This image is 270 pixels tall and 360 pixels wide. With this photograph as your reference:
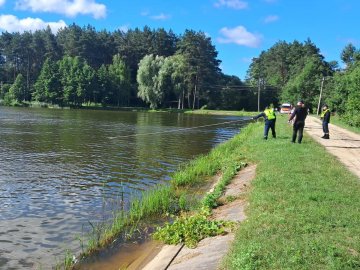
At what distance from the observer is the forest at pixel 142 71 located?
9400cm

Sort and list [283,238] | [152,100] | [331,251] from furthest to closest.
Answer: [152,100], [283,238], [331,251]

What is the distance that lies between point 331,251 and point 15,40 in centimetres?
12795

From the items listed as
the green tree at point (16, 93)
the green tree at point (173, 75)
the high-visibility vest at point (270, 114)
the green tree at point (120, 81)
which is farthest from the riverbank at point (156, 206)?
the green tree at point (16, 93)

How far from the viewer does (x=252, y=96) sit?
4286 inches

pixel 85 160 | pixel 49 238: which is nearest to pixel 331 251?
pixel 49 238

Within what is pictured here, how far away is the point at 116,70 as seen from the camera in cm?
10431

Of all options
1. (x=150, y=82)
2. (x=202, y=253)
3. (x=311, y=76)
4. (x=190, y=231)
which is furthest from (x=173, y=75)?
(x=202, y=253)

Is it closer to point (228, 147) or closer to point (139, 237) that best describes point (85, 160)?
point (228, 147)

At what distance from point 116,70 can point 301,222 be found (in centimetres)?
10048

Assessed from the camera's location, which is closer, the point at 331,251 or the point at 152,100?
the point at 331,251

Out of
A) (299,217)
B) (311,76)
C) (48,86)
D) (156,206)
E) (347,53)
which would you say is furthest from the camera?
(48,86)

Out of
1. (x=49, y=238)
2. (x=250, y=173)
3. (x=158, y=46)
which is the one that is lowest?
(x=49, y=238)

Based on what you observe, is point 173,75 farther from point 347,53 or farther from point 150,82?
point 347,53

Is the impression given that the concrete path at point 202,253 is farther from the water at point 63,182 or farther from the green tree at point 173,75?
the green tree at point 173,75
